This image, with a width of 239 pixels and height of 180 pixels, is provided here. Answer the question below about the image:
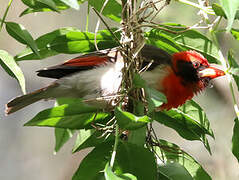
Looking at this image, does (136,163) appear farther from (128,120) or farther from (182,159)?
(182,159)

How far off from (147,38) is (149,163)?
1.96ft

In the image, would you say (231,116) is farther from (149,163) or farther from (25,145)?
(149,163)

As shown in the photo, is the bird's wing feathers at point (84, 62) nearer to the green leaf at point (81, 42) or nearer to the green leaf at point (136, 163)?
the green leaf at point (81, 42)

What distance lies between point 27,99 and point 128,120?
1.17m

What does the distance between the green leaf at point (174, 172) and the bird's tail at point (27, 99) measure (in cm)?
103

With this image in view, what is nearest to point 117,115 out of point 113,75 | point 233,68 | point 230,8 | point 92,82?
point 230,8

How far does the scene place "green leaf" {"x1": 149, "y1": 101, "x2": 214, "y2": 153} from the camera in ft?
5.63

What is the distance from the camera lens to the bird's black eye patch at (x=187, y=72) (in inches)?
90.3

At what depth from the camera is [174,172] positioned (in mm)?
1443

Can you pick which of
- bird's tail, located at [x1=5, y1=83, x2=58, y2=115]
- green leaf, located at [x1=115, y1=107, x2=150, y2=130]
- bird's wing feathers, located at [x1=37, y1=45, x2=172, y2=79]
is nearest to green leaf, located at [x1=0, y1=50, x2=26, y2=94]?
green leaf, located at [x1=115, y1=107, x2=150, y2=130]

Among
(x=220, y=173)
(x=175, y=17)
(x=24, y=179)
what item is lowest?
(x=24, y=179)

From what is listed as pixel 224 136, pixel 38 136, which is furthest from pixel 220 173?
pixel 38 136

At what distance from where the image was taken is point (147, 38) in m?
1.77

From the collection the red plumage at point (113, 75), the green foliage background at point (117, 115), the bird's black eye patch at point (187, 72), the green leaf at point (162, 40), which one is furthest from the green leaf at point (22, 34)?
the bird's black eye patch at point (187, 72)
